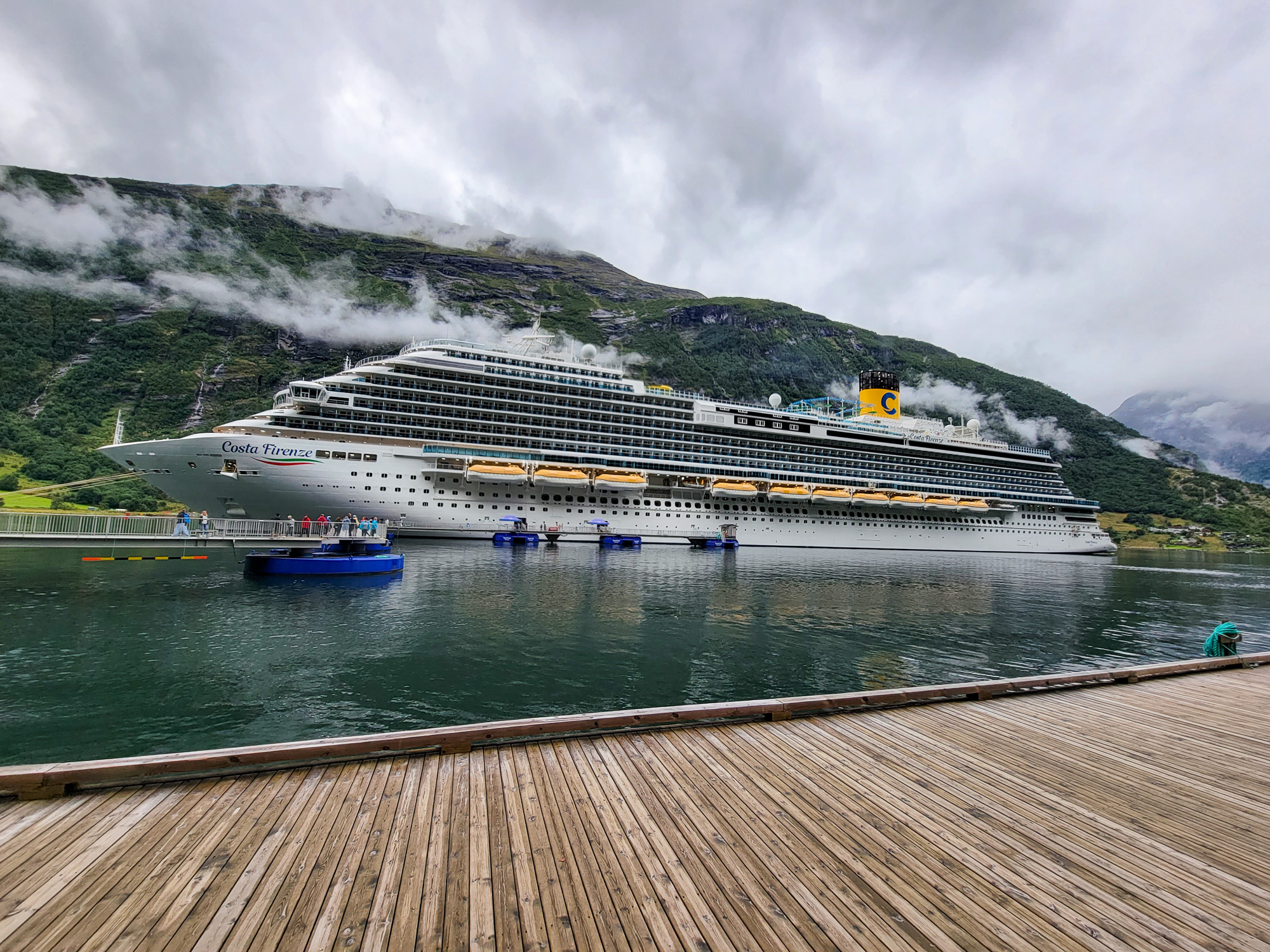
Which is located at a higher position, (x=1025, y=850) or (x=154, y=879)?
(x=154, y=879)

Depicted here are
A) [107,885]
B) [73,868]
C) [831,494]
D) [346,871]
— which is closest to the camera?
[107,885]

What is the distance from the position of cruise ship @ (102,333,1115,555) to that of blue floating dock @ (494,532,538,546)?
124cm

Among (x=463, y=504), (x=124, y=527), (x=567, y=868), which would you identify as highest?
(x=463, y=504)

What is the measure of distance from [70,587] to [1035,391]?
682 feet

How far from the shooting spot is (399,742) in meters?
5.31

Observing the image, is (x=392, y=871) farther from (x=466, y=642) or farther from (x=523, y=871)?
(x=466, y=642)

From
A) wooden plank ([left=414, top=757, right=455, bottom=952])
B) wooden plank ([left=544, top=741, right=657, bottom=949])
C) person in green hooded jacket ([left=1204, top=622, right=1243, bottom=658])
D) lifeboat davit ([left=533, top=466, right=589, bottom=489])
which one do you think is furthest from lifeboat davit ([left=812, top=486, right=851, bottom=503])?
wooden plank ([left=414, top=757, right=455, bottom=952])

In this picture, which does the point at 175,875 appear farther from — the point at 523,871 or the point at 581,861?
the point at 581,861

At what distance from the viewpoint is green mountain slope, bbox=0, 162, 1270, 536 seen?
99.3 meters

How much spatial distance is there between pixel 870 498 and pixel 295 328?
13391cm

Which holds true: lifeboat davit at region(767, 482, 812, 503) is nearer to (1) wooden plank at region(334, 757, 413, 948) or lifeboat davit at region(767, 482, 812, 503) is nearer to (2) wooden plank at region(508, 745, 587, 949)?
(2) wooden plank at region(508, 745, 587, 949)

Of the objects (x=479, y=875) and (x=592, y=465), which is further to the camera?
(x=592, y=465)

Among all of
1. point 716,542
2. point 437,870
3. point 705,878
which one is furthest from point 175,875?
point 716,542

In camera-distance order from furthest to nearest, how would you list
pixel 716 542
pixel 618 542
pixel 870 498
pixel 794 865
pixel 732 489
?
pixel 870 498 < pixel 732 489 < pixel 716 542 < pixel 618 542 < pixel 794 865
